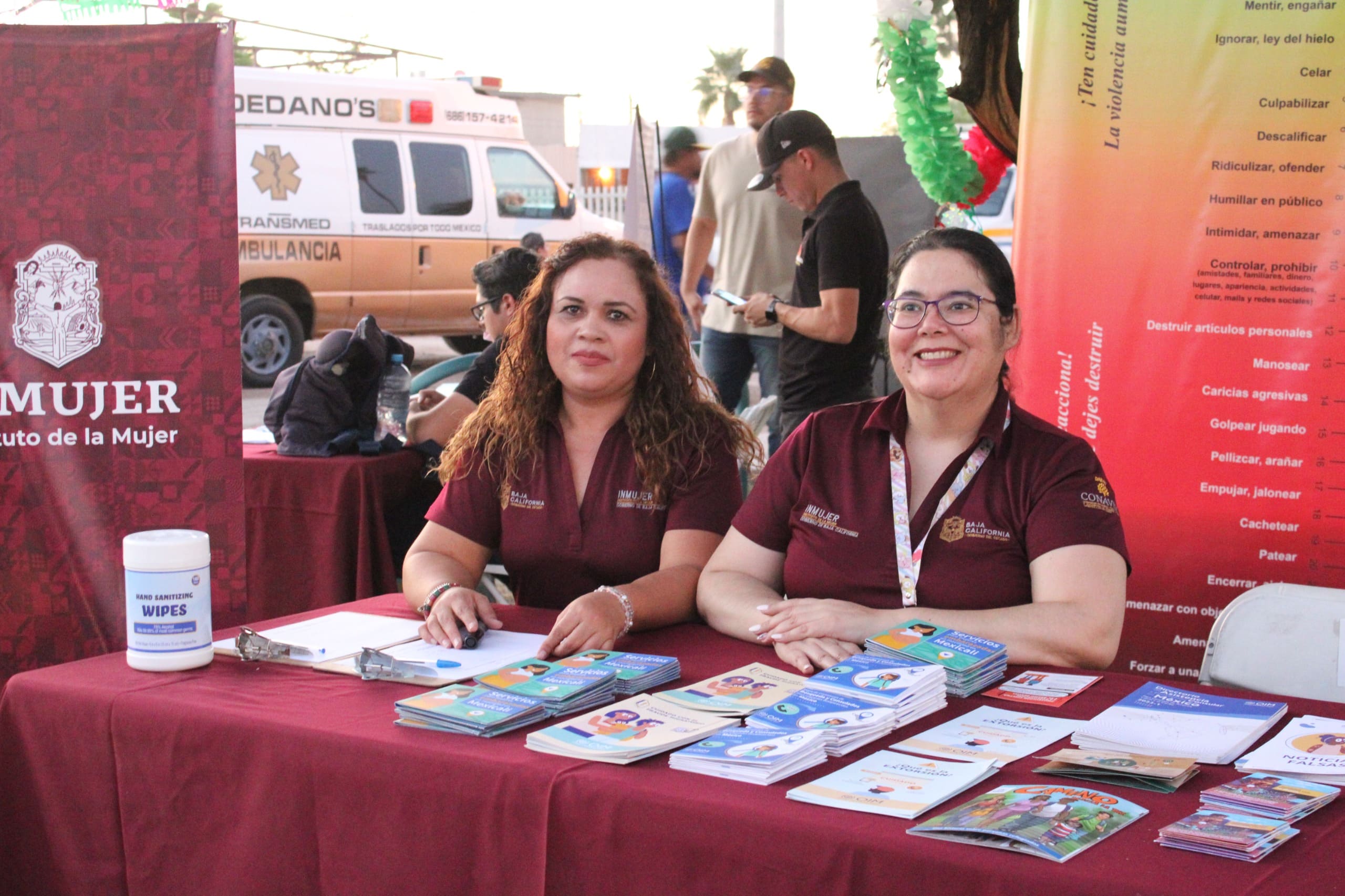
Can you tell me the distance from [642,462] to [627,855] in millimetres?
1209

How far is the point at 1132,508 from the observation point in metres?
3.19

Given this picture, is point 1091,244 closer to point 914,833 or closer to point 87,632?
point 914,833

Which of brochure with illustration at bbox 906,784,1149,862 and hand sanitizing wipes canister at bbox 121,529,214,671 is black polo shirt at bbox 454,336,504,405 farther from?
brochure with illustration at bbox 906,784,1149,862

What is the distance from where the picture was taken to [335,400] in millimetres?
4223

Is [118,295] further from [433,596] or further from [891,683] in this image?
[891,683]

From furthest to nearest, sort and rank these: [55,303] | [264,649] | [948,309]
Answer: [55,303] → [948,309] → [264,649]

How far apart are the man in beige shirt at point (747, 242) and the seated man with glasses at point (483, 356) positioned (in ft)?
3.16

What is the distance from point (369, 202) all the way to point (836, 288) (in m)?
6.95

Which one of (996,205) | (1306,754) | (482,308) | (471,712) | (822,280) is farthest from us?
(996,205)

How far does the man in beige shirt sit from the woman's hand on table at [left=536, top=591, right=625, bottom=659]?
9.88ft

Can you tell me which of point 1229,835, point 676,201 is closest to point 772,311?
point 1229,835

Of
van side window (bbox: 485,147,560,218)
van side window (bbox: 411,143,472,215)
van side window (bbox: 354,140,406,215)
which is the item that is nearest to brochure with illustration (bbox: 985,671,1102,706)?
van side window (bbox: 354,140,406,215)

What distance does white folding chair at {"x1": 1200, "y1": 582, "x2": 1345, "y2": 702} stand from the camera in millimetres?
2127

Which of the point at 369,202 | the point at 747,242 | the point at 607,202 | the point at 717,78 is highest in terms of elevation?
the point at 717,78
